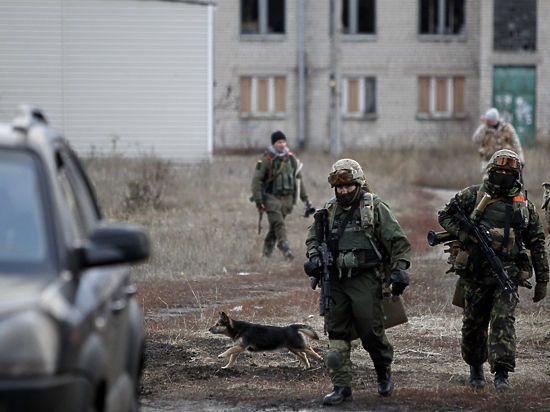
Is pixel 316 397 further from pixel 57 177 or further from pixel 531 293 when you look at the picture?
pixel 531 293

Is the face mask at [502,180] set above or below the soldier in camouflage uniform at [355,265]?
above

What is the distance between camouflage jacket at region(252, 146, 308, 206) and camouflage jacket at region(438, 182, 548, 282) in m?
6.79

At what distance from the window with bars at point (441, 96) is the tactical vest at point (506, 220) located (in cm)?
3224

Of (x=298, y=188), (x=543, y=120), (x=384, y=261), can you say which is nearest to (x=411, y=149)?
(x=543, y=120)

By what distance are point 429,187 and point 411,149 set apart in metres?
7.18

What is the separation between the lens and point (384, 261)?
782 cm

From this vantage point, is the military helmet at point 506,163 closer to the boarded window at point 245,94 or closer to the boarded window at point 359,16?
the boarded window at point 245,94

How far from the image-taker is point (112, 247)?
13.8ft

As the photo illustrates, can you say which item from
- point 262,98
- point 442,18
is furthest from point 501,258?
point 442,18

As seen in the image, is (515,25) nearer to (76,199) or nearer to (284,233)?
(284,233)

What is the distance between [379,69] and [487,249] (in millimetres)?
32398

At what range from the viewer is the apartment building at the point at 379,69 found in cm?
3903

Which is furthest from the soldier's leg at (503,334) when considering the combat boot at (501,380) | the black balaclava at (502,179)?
the black balaclava at (502,179)

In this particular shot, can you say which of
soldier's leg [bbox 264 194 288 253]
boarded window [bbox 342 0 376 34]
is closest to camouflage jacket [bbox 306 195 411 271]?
soldier's leg [bbox 264 194 288 253]
